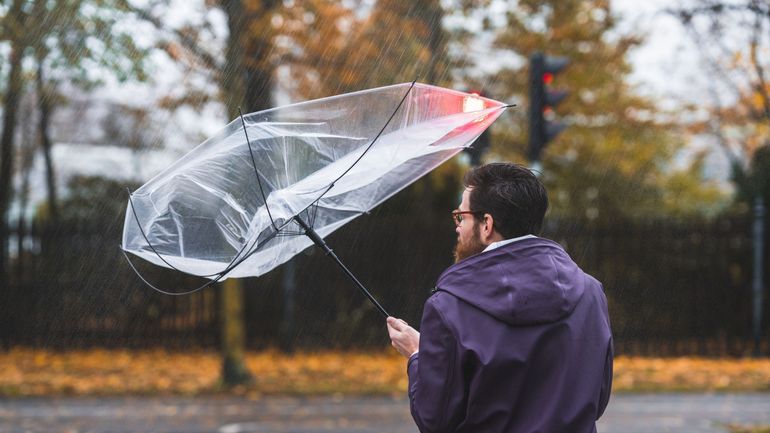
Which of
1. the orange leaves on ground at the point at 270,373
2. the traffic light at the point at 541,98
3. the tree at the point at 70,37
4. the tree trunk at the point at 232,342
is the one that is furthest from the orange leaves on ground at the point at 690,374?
the tree at the point at 70,37

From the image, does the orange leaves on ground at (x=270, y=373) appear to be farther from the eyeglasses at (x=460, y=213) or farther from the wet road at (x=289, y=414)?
the eyeglasses at (x=460, y=213)

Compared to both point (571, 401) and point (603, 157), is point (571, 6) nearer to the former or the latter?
point (603, 157)

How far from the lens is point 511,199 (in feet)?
7.92

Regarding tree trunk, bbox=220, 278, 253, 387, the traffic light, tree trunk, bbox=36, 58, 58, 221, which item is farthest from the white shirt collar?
tree trunk, bbox=36, 58, 58, 221

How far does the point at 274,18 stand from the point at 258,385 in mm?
4601

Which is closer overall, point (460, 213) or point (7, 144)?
point (460, 213)

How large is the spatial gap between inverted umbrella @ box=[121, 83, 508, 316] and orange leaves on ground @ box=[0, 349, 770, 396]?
759 cm

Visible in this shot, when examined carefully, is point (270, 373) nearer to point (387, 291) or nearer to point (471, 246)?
point (387, 291)

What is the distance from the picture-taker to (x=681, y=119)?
18422mm

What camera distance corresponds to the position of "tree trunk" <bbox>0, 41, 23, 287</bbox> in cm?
1190

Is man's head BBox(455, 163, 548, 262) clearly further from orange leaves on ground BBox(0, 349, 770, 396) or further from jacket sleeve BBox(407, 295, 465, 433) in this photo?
orange leaves on ground BBox(0, 349, 770, 396)

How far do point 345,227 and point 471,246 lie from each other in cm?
1126

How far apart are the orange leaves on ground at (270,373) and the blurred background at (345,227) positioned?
294mm

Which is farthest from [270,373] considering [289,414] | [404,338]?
[404,338]
